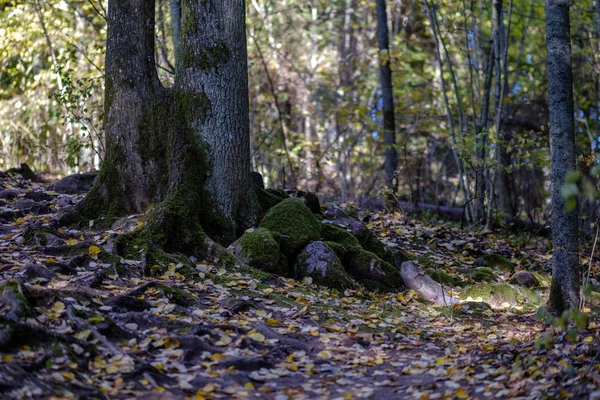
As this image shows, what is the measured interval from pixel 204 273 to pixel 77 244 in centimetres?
138

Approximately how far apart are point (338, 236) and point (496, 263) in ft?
9.21

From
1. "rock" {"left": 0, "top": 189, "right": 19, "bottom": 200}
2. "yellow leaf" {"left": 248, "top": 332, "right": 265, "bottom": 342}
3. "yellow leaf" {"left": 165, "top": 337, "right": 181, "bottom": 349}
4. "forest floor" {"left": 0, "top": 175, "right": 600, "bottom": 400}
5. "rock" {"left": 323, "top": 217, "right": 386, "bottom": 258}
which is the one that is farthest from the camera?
"rock" {"left": 0, "top": 189, "right": 19, "bottom": 200}

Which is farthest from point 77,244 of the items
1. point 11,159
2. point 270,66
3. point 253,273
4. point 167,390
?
point 270,66

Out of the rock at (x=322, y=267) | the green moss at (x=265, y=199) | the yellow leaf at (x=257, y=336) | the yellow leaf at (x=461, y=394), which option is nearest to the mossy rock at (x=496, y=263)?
the rock at (x=322, y=267)

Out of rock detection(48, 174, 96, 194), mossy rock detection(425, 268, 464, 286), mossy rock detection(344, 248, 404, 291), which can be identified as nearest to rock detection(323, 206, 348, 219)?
mossy rock detection(344, 248, 404, 291)

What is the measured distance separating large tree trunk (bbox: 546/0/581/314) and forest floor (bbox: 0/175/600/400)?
1.62 feet

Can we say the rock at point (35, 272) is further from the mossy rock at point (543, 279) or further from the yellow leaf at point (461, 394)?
the mossy rock at point (543, 279)

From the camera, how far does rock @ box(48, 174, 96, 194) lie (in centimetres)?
1067

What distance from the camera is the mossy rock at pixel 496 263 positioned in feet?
34.2

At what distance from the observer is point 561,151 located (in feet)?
21.7

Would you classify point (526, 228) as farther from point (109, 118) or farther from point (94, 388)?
point (94, 388)

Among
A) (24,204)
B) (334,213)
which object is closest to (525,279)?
(334,213)

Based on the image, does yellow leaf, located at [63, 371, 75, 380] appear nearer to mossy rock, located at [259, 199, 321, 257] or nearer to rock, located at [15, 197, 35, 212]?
mossy rock, located at [259, 199, 321, 257]

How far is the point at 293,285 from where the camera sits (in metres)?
7.80
